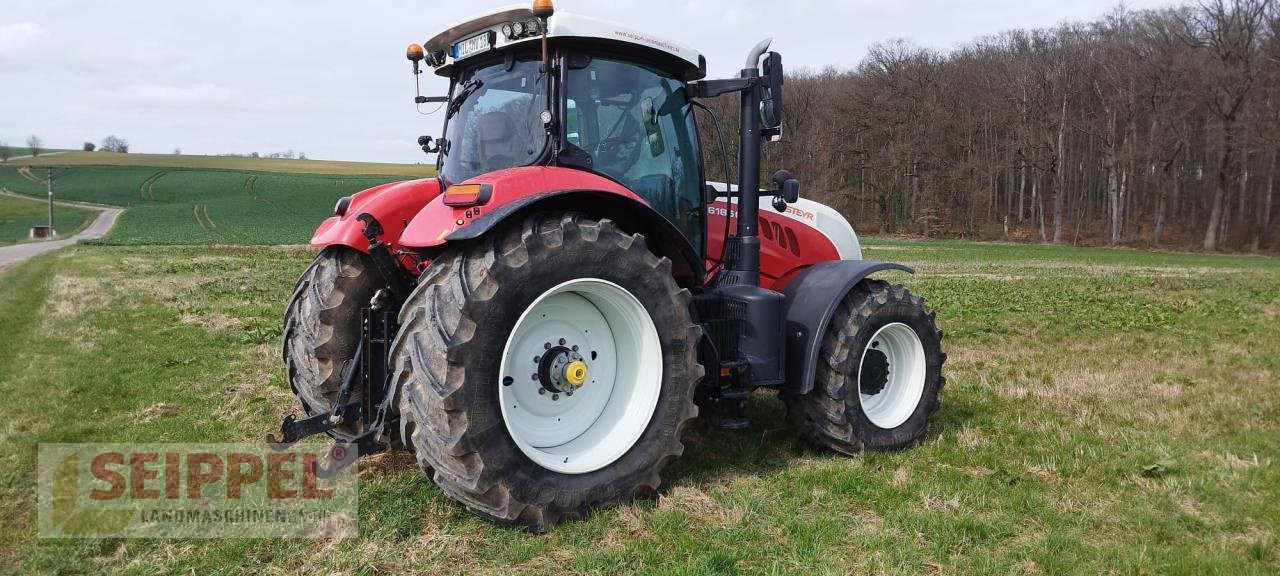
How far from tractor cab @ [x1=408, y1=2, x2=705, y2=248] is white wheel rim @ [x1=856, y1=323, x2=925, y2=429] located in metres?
1.55

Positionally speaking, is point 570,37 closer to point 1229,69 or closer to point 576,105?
point 576,105

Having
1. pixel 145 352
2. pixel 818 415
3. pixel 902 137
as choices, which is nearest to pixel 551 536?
pixel 818 415

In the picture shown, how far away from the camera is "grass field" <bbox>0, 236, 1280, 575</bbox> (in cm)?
333

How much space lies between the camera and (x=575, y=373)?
379 centimetres

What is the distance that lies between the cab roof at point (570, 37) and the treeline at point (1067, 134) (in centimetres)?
3882

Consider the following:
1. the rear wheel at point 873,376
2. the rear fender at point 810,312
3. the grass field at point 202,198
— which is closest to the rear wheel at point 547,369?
the rear fender at point 810,312

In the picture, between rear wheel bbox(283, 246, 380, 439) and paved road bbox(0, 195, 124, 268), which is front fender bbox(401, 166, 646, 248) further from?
paved road bbox(0, 195, 124, 268)

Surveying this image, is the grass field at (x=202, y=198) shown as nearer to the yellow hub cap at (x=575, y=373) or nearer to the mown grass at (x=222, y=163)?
the mown grass at (x=222, y=163)

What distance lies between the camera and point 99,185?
238 feet

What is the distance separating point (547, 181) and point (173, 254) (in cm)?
2638

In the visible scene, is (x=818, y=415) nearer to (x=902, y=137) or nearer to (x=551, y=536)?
(x=551, y=536)

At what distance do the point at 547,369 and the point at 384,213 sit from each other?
5.52ft

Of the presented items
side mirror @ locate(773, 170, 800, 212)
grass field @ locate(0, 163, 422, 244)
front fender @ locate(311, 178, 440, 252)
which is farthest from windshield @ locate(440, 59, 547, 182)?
grass field @ locate(0, 163, 422, 244)

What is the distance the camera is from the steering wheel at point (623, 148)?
4199 mm
